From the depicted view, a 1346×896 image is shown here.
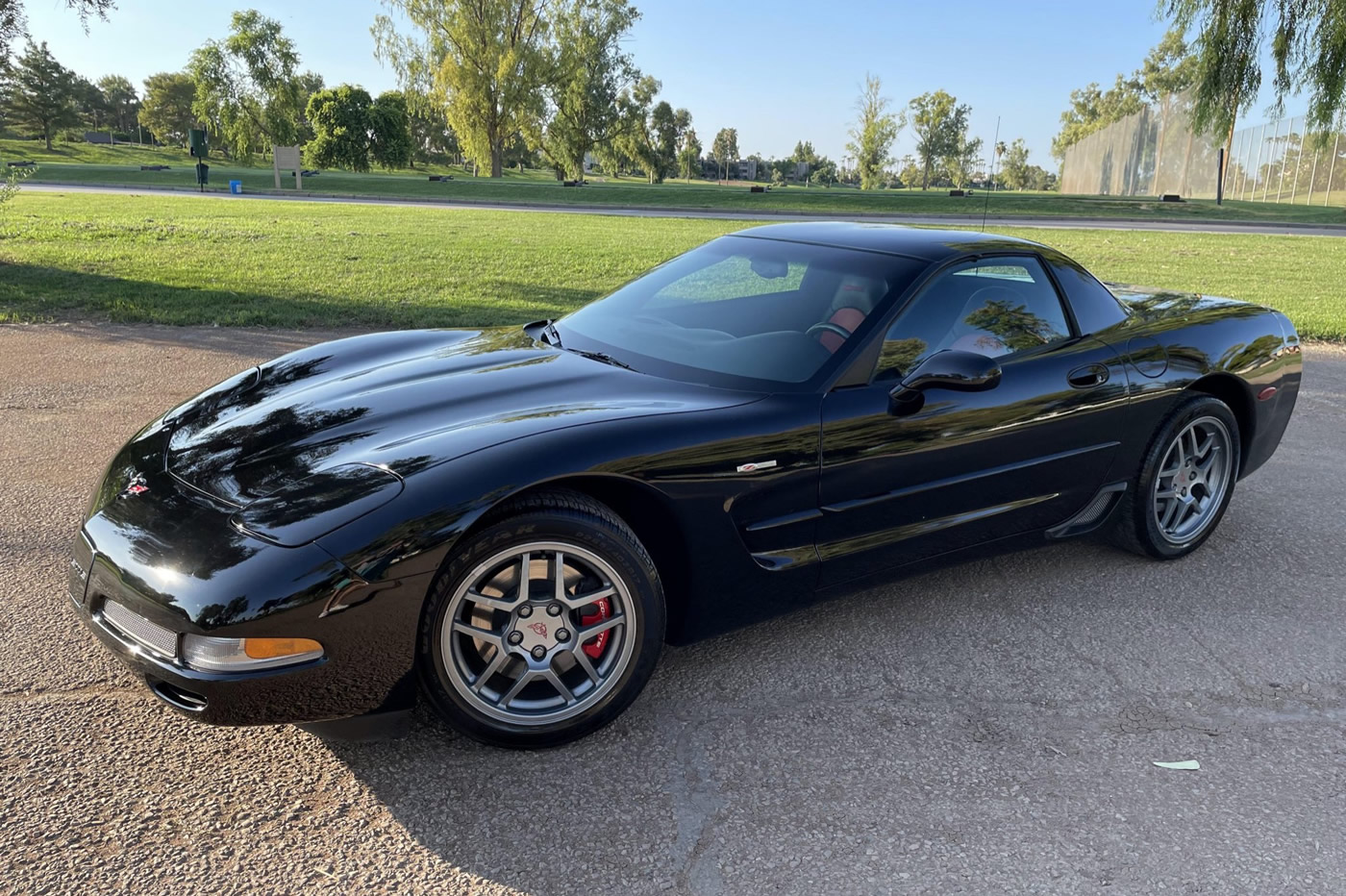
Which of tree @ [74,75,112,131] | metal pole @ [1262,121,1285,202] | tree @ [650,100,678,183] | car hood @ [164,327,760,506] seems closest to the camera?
car hood @ [164,327,760,506]

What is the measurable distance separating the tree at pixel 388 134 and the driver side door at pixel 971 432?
59.2 m

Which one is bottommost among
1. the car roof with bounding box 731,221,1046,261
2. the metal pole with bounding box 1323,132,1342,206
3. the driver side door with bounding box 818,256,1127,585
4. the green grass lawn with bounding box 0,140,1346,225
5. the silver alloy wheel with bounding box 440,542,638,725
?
the silver alloy wheel with bounding box 440,542,638,725

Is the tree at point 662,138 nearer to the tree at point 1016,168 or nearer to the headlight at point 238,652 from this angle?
the tree at point 1016,168

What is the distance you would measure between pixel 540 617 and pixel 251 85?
6792 centimetres

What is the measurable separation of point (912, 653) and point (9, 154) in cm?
6965

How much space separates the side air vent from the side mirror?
0.93 m

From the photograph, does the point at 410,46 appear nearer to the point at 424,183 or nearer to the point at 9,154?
the point at 424,183

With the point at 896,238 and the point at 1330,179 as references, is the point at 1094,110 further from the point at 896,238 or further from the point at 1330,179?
the point at 896,238

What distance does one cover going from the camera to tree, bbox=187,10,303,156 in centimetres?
5969

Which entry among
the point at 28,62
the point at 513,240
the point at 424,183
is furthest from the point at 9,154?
the point at 513,240

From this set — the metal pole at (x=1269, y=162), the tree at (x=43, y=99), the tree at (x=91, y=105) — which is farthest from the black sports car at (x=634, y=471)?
the tree at (x=91, y=105)

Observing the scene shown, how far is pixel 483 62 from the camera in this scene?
1842 inches

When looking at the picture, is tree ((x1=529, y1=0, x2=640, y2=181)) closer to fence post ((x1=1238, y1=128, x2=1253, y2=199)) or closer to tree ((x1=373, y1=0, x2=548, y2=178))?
tree ((x1=373, y1=0, x2=548, y2=178))

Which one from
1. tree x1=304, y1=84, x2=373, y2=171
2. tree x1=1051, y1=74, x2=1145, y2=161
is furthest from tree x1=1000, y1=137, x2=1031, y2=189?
tree x1=304, y1=84, x2=373, y2=171
